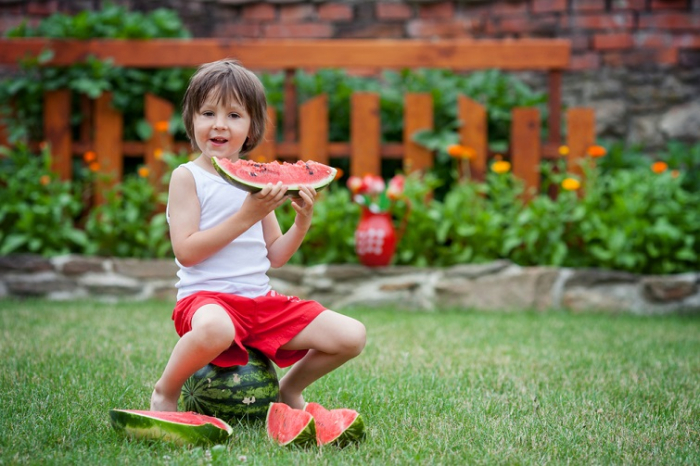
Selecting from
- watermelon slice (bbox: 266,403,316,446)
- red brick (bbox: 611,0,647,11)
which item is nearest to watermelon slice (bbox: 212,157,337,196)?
watermelon slice (bbox: 266,403,316,446)

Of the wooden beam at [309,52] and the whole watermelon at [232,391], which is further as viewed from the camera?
the wooden beam at [309,52]

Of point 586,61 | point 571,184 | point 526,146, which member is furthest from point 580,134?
point 586,61

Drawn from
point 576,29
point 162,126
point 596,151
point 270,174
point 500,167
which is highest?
point 576,29

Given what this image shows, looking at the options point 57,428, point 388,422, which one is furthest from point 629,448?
point 57,428

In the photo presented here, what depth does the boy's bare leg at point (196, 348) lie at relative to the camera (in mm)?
2484

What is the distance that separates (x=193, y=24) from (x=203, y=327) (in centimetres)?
603

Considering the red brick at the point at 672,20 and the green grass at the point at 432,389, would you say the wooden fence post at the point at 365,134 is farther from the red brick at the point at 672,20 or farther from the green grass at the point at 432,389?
the red brick at the point at 672,20

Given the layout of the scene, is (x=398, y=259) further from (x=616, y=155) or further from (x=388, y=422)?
(x=388, y=422)

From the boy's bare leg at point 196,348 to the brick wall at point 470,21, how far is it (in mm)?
5704

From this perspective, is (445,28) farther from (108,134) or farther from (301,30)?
(108,134)

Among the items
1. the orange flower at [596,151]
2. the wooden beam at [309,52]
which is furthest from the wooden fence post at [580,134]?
the wooden beam at [309,52]

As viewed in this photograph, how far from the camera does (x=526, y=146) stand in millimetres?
6008

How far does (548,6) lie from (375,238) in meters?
3.58

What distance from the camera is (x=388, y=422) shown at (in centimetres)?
274
